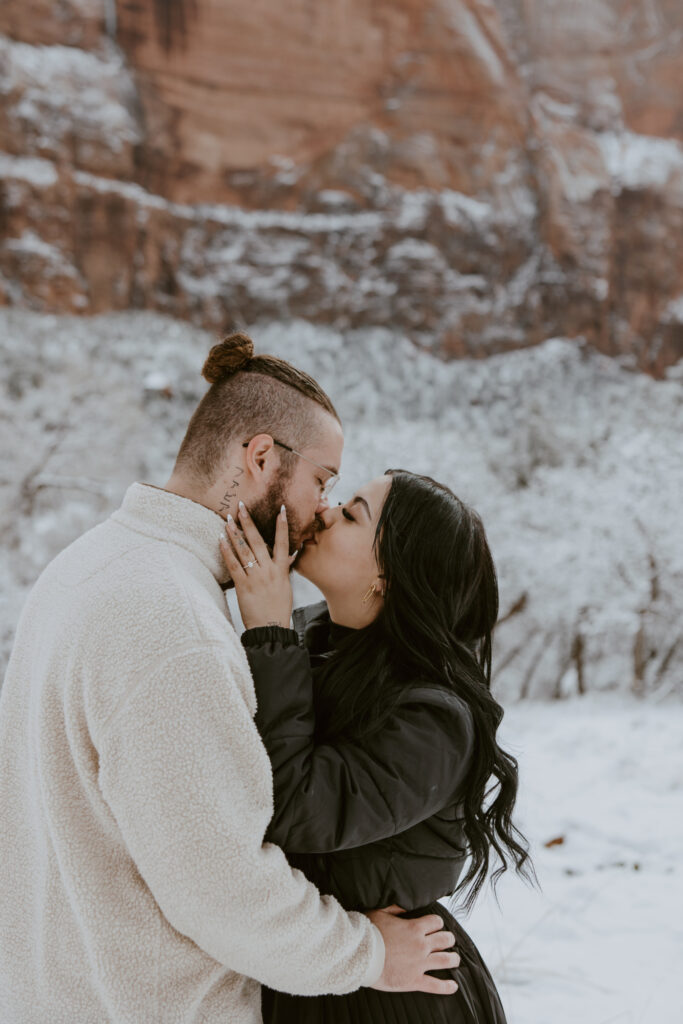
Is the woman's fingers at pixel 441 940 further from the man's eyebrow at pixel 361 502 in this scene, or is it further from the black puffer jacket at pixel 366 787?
the man's eyebrow at pixel 361 502

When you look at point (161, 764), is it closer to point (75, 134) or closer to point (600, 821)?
point (600, 821)

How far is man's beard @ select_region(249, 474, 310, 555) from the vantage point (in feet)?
3.85

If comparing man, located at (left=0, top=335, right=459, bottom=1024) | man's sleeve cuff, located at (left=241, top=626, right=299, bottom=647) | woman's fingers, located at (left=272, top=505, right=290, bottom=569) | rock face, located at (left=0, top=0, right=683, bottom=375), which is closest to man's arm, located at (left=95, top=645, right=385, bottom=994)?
man, located at (left=0, top=335, right=459, bottom=1024)

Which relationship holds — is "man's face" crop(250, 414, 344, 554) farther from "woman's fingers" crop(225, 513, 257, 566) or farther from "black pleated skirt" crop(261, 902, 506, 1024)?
"black pleated skirt" crop(261, 902, 506, 1024)

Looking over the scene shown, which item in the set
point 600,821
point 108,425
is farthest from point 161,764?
point 108,425

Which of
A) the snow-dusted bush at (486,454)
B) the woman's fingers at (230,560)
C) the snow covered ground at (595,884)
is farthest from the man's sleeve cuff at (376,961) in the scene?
the snow-dusted bush at (486,454)

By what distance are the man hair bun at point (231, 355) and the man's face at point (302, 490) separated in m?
0.16

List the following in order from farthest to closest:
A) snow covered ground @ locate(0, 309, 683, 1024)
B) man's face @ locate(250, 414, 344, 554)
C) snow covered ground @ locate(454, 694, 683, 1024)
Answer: snow covered ground @ locate(0, 309, 683, 1024), snow covered ground @ locate(454, 694, 683, 1024), man's face @ locate(250, 414, 344, 554)

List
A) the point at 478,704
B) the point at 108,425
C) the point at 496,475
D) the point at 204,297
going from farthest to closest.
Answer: the point at 204,297 → the point at 496,475 → the point at 108,425 → the point at 478,704

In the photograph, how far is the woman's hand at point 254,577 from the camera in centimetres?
109

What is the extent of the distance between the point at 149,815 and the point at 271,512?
1.63ft

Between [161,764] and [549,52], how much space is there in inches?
334

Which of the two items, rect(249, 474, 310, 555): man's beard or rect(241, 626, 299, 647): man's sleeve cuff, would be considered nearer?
rect(241, 626, 299, 647): man's sleeve cuff

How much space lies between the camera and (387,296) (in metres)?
7.28
